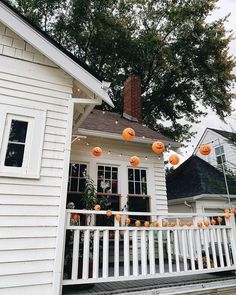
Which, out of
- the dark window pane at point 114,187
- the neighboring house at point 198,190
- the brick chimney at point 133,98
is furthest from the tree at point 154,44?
the dark window pane at point 114,187

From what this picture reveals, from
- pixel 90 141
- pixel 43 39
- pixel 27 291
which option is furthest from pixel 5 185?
pixel 90 141

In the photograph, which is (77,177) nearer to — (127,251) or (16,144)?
(16,144)

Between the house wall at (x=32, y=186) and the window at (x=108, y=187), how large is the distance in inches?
107

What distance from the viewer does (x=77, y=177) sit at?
6.11 metres

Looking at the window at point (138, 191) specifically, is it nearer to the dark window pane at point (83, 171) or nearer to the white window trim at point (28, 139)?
the dark window pane at point (83, 171)

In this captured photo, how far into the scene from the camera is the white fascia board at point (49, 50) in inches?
141

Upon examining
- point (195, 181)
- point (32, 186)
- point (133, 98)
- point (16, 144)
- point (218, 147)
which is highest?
point (133, 98)

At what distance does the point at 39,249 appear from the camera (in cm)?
318

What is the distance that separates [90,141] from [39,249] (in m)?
3.62

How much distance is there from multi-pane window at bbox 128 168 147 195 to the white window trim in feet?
11.8

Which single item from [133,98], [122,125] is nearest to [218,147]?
[133,98]

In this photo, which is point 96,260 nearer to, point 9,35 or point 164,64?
point 9,35

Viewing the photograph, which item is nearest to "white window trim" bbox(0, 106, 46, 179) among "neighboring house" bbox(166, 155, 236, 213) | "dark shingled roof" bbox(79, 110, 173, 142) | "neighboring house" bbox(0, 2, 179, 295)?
"neighboring house" bbox(0, 2, 179, 295)

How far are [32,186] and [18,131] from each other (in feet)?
3.08
